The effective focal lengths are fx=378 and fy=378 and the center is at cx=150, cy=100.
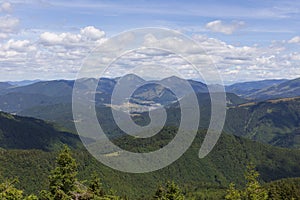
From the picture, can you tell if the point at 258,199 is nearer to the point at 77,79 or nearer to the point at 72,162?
the point at 72,162

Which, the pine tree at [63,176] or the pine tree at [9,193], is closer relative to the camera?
the pine tree at [9,193]

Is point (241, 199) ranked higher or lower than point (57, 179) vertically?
lower

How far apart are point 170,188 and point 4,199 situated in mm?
23401

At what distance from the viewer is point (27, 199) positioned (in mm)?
34938

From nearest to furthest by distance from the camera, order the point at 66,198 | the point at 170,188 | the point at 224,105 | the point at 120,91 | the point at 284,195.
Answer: the point at 224,105
the point at 66,198
the point at 120,91
the point at 170,188
the point at 284,195

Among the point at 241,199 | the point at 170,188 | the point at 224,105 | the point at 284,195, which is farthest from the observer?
the point at 284,195

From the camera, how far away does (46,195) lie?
37875 millimetres

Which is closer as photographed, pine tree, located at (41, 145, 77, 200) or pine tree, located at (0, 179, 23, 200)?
pine tree, located at (0, 179, 23, 200)

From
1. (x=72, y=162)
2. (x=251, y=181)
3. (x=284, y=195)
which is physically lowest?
(x=284, y=195)

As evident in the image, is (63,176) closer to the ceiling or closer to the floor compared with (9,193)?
closer to the ceiling

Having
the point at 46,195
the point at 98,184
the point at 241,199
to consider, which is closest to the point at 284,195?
the point at 241,199

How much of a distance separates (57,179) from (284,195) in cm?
12851

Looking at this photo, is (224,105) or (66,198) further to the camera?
(66,198)

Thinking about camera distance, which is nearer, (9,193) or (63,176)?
(9,193)
